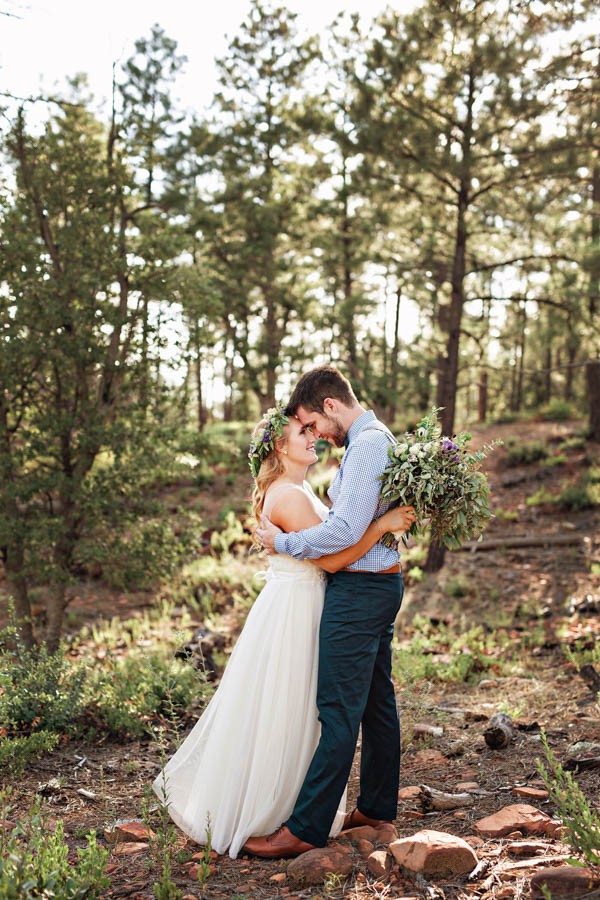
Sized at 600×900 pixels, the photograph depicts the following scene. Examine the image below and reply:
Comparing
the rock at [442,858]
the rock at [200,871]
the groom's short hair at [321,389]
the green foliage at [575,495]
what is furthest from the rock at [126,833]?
the green foliage at [575,495]

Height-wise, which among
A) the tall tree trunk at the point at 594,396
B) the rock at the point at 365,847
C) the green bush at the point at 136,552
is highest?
the tall tree trunk at the point at 594,396

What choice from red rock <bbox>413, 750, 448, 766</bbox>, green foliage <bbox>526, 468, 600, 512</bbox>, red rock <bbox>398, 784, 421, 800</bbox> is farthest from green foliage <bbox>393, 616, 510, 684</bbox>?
green foliage <bbox>526, 468, 600, 512</bbox>

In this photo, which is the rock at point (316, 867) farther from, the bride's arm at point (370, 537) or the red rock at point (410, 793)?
the bride's arm at point (370, 537)

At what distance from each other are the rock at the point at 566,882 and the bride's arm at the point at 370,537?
1.50 metres

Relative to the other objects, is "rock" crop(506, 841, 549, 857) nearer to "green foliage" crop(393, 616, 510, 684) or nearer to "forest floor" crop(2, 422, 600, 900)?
"forest floor" crop(2, 422, 600, 900)

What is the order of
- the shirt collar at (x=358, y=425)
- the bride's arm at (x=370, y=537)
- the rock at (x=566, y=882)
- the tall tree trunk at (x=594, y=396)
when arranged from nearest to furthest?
the rock at (x=566, y=882) → the bride's arm at (x=370, y=537) → the shirt collar at (x=358, y=425) → the tall tree trunk at (x=594, y=396)

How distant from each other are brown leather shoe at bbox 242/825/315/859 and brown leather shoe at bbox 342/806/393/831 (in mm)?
493

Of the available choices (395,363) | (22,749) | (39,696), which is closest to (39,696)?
(39,696)

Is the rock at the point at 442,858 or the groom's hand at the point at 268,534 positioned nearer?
the rock at the point at 442,858

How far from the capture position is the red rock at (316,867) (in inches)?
129

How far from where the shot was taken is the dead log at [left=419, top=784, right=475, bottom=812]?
4.10 m

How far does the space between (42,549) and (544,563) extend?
7074 mm

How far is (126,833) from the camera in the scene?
12.2 feet

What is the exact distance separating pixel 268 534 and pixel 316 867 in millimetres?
1515
